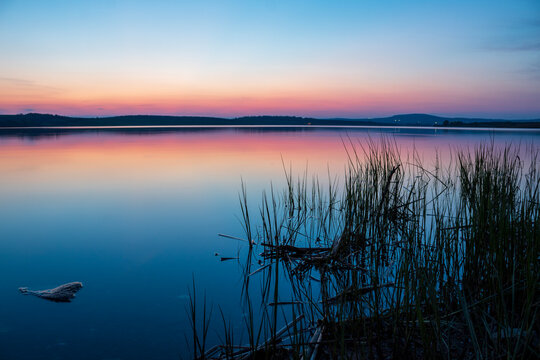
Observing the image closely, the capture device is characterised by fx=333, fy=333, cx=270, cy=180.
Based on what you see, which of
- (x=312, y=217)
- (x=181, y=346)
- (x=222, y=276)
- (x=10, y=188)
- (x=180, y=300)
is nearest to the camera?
(x=181, y=346)

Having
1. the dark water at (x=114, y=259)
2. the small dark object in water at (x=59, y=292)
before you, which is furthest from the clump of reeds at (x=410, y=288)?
the small dark object in water at (x=59, y=292)

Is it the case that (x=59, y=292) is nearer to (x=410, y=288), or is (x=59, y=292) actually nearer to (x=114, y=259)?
(x=114, y=259)

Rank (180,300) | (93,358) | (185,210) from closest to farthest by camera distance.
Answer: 1. (93,358)
2. (180,300)
3. (185,210)

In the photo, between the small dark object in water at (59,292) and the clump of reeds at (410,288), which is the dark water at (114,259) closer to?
the small dark object in water at (59,292)

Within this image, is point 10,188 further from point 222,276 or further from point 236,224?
point 222,276

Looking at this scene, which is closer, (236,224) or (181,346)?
(181,346)

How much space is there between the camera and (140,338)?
2814 millimetres

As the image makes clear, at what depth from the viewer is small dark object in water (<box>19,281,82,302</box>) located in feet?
11.3

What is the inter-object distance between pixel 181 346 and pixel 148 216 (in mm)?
4411

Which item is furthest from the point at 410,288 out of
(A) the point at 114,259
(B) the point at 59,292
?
(A) the point at 114,259

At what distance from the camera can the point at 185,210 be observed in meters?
7.29

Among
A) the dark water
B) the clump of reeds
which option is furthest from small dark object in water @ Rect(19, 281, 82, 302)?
the clump of reeds

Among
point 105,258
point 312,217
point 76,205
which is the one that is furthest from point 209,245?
point 76,205

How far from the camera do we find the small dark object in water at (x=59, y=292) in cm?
344
